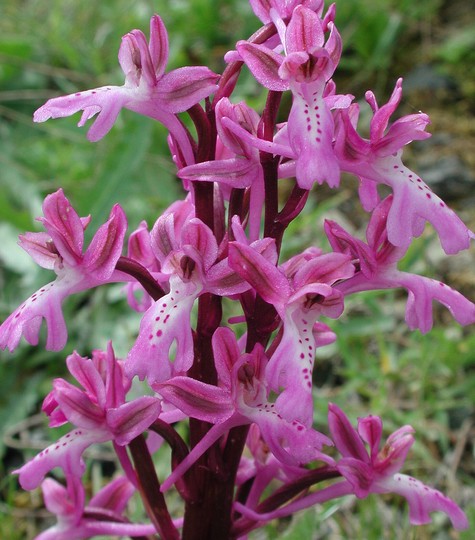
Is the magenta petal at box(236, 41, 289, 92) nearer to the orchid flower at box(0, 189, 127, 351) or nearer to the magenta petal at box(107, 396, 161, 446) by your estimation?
the orchid flower at box(0, 189, 127, 351)

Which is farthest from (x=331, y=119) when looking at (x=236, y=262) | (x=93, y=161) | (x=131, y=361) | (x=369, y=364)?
(x=93, y=161)

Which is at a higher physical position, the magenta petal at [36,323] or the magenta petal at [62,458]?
the magenta petal at [36,323]

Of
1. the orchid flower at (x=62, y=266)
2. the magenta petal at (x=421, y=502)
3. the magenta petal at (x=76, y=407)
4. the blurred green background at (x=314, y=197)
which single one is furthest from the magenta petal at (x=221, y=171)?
the blurred green background at (x=314, y=197)

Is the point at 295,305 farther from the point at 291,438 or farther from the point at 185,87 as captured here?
the point at 185,87

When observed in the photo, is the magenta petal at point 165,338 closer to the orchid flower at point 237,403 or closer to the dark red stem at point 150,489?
the orchid flower at point 237,403

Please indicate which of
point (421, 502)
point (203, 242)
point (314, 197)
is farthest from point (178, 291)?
point (314, 197)

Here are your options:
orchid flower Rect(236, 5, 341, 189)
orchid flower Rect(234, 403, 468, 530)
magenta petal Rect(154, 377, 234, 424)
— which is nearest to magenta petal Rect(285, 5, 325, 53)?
orchid flower Rect(236, 5, 341, 189)
